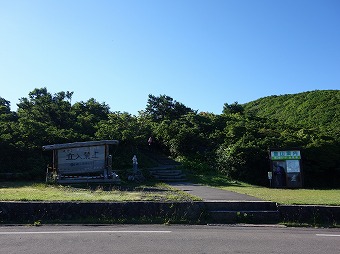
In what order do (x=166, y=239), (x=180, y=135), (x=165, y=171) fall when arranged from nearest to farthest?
(x=166, y=239) → (x=165, y=171) → (x=180, y=135)

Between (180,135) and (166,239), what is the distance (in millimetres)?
17055

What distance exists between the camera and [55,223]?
828 cm

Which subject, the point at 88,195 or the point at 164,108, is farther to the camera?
the point at 164,108

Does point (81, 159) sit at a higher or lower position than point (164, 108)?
lower

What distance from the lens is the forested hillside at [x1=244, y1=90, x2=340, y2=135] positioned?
1155 inches

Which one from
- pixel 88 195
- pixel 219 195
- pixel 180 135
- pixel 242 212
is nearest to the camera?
pixel 242 212

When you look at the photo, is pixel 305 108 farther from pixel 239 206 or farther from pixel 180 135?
pixel 239 206

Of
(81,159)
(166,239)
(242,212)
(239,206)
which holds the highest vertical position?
(81,159)

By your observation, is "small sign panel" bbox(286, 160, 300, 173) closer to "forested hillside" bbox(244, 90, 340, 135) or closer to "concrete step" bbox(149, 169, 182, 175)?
"concrete step" bbox(149, 169, 182, 175)

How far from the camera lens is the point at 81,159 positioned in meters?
16.7

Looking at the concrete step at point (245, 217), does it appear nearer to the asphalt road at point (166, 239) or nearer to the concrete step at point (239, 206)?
the concrete step at point (239, 206)

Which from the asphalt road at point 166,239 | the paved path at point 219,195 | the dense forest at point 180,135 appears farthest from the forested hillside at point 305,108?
the asphalt road at point 166,239

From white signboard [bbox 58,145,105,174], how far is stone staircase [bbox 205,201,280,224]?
9.08 m

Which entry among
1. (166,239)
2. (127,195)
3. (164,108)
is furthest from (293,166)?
(164,108)
